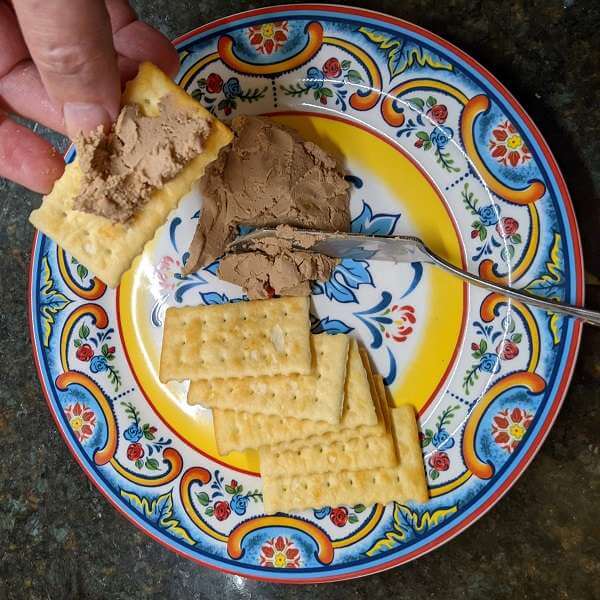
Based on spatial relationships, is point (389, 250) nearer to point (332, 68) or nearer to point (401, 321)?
point (401, 321)

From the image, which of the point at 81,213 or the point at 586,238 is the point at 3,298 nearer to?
the point at 81,213

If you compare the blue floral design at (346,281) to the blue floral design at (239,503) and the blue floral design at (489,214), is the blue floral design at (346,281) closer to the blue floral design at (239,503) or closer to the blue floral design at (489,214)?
the blue floral design at (489,214)

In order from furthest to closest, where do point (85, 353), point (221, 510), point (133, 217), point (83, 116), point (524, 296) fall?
point (85, 353) < point (221, 510) < point (524, 296) < point (133, 217) < point (83, 116)

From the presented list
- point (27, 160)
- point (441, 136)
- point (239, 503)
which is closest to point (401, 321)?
point (441, 136)

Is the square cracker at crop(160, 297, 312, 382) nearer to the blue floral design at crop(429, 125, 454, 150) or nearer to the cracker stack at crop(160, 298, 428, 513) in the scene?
the cracker stack at crop(160, 298, 428, 513)

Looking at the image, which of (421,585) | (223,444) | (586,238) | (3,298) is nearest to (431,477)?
(421,585)

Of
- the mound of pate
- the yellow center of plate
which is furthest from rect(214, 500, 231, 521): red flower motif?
the mound of pate

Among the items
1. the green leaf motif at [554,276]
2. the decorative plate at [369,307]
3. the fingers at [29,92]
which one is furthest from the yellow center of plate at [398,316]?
the fingers at [29,92]
